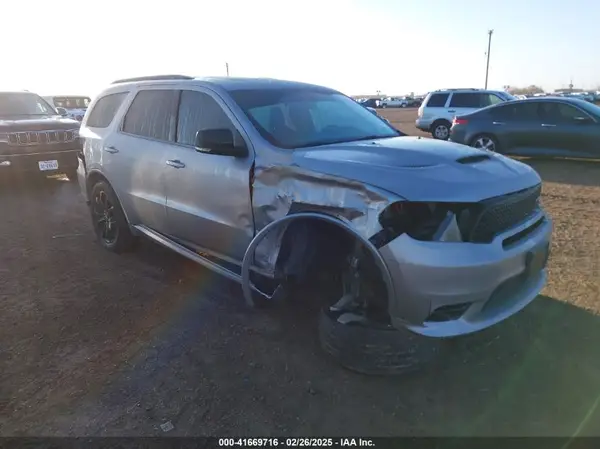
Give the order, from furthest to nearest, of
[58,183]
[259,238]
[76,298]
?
1. [58,183]
2. [76,298]
3. [259,238]

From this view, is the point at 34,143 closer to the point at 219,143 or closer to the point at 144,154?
the point at 144,154

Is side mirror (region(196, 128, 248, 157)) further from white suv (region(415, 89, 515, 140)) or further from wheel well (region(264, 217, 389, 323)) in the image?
white suv (region(415, 89, 515, 140))

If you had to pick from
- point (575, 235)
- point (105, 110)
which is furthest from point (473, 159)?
point (105, 110)

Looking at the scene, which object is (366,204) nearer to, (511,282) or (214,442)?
(511,282)

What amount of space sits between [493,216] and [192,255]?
8.06 feet

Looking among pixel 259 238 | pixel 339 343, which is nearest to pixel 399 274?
pixel 339 343

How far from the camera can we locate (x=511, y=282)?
115 inches

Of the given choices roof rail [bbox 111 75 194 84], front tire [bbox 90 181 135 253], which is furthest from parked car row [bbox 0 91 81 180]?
roof rail [bbox 111 75 194 84]

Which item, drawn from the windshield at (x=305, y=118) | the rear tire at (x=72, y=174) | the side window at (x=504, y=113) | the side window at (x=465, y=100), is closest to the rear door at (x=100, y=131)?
the windshield at (x=305, y=118)

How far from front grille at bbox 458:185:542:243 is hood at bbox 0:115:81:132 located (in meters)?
9.10

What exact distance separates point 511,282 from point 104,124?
4.44 m

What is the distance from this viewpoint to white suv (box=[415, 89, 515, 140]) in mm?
15422

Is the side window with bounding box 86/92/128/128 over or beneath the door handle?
over

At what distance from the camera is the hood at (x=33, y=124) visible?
30.2 ft
